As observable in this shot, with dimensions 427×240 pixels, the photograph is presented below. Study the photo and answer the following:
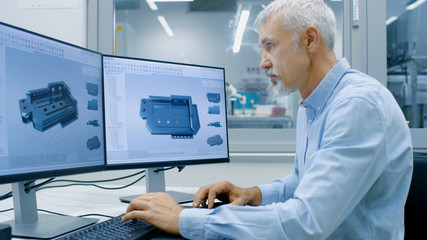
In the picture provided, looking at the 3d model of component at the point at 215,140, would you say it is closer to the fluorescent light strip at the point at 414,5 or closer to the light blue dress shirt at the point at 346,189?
the light blue dress shirt at the point at 346,189

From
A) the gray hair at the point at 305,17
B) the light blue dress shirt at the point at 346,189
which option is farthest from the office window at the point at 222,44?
the light blue dress shirt at the point at 346,189

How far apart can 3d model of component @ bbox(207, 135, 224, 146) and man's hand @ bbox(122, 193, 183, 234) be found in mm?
480

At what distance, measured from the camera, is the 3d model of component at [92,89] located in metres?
1.02

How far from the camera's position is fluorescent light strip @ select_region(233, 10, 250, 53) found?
273 cm

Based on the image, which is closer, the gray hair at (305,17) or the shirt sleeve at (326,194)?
the shirt sleeve at (326,194)

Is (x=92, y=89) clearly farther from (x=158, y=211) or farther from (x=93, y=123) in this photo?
(x=158, y=211)

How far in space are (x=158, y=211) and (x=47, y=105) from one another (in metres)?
0.40

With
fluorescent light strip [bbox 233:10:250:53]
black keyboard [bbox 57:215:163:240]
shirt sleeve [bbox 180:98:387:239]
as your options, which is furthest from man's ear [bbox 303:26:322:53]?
fluorescent light strip [bbox 233:10:250:53]

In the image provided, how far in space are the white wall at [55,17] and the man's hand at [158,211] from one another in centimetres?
128

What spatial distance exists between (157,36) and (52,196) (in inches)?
111

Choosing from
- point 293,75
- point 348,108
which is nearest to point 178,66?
point 293,75

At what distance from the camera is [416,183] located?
3.15 feet

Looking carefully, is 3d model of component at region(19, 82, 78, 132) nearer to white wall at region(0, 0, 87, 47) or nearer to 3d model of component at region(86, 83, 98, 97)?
3d model of component at region(86, 83, 98, 97)

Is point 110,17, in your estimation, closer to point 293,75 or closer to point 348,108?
point 293,75
